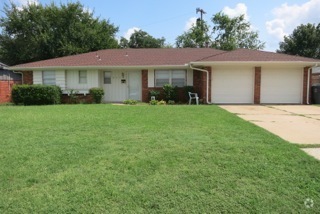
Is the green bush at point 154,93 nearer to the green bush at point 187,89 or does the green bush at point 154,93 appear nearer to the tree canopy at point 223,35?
the green bush at point 187,89

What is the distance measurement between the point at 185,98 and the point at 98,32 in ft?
58.1

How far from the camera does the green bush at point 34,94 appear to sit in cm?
1602

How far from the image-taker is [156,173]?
3.96 m

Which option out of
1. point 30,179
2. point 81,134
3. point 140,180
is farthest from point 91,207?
point 81,134

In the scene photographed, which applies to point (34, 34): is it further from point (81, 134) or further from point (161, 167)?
point (161, 167)

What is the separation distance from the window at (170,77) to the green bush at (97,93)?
3359mm

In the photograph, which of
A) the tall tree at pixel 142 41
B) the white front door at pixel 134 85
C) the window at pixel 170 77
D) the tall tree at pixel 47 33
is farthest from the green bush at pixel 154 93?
the tall tree at pixel 142 41

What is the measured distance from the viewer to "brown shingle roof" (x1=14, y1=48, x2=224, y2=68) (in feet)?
56.4

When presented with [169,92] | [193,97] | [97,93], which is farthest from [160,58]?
[97,93]

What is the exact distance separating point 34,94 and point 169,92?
7645 millimetres

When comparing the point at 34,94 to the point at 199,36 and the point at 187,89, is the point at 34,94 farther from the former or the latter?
the point at 199,36

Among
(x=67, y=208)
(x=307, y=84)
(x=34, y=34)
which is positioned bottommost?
(x=67, y=208)

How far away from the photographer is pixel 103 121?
8625mm

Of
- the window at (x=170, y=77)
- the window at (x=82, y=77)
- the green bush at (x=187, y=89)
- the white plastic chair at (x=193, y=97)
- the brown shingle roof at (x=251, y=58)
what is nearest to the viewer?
the brown shingle roof at (x=251, y=58)
